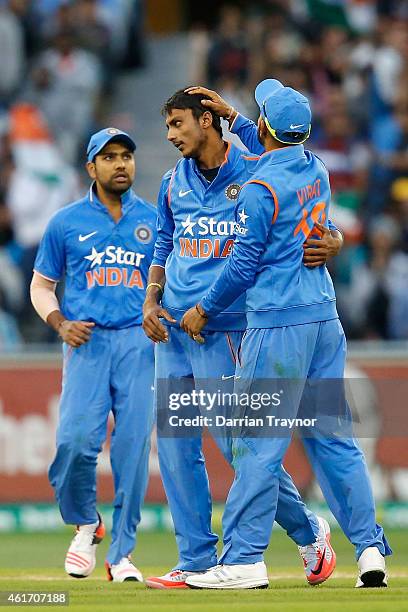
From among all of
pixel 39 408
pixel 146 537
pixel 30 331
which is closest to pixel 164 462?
pixel 146 537

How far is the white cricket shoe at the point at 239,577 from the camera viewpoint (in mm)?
7742

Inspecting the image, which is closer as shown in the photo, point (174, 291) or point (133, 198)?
point (174, 291)

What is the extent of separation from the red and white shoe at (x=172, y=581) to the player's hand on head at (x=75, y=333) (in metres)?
1.76

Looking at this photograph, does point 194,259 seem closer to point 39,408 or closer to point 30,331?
point 39,408

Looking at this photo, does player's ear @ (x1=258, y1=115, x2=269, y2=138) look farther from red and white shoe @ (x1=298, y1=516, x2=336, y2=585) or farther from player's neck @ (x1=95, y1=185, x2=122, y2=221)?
red and white shoe @ (x1=298, y1=516, x2=336, y2=585)

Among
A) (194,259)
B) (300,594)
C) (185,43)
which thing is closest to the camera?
(300,594)

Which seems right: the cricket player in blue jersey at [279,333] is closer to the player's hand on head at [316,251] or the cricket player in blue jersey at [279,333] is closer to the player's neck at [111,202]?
the player's hand on head at [316,251]

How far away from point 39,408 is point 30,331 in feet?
7.00

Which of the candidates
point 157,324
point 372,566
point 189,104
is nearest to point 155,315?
point 157,324

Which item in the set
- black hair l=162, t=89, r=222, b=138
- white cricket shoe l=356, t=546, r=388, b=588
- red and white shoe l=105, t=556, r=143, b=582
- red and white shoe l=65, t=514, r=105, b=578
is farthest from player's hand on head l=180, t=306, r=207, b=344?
red and white shoe l=65, t=514, r=105, b=578

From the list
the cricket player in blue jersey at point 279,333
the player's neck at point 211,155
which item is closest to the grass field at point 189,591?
the cricket player in blue jersey at point 279,333

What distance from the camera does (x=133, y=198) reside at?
989 cm

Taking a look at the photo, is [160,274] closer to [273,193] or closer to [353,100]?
[273,193]

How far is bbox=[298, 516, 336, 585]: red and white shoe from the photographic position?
826 cm
